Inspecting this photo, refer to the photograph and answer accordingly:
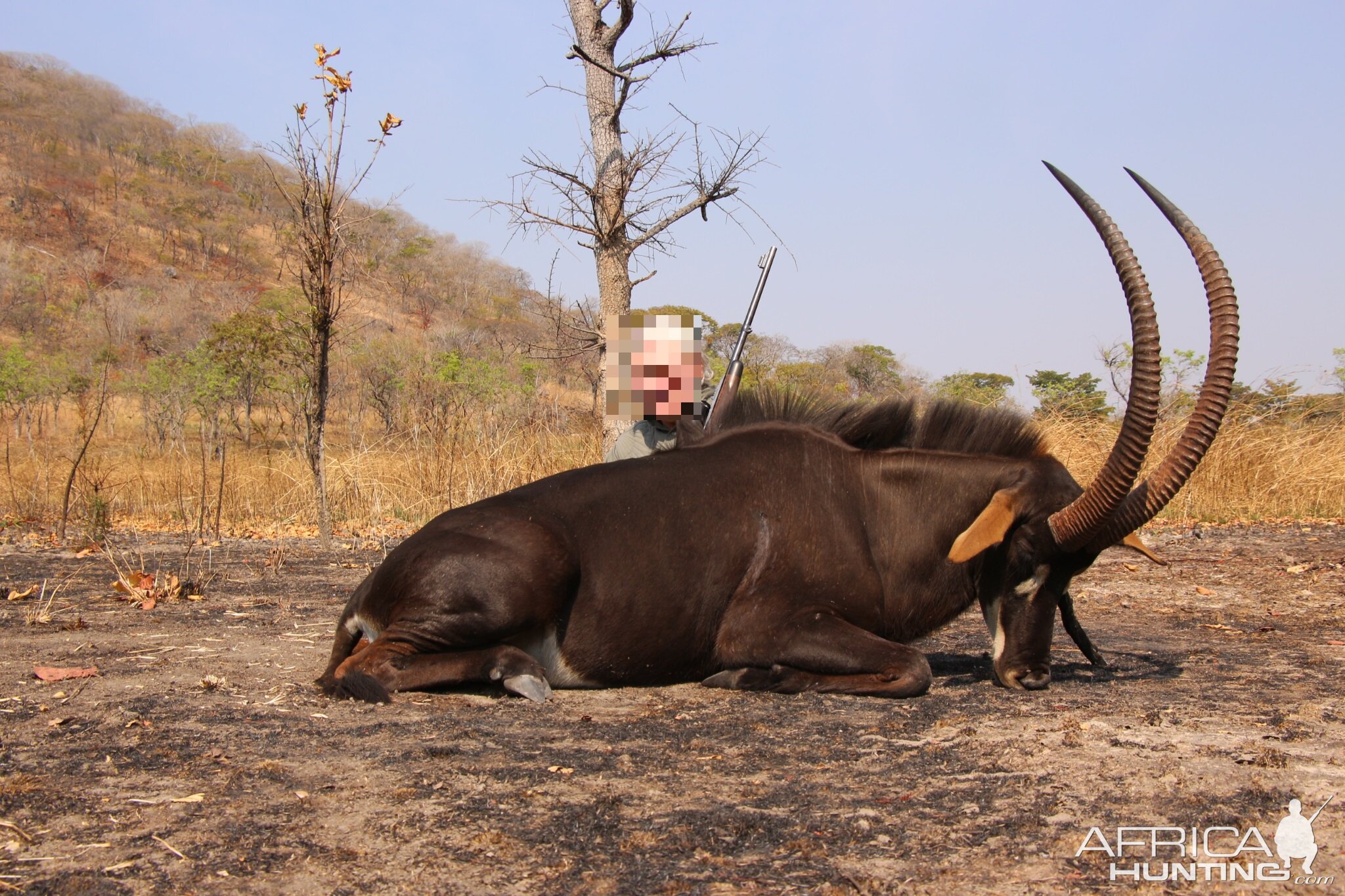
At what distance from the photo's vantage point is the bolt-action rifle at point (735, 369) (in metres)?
6.02

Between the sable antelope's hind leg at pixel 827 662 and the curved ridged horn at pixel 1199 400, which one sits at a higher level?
the curved ridged horn at pixel 1199 400

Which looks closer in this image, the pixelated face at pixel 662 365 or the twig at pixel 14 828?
the twig at pixel 14 828

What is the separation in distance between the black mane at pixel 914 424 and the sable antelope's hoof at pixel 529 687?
5.94 ft

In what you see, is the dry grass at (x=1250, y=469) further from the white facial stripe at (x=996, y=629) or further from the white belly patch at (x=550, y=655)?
the white belly patch at (x=550, y=655)

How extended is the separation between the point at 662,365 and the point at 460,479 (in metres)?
6.87

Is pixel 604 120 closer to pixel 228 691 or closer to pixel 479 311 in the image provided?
pixel 228 691

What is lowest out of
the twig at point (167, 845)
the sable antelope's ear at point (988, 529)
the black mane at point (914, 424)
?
the twig at point (167, 845)

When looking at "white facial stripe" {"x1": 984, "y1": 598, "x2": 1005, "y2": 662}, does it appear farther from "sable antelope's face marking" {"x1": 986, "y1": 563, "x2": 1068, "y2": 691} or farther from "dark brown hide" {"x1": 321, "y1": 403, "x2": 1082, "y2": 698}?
"dark brown hide" {"x1": 321, "y1": 403, "x2": 1082, "y2": 698}

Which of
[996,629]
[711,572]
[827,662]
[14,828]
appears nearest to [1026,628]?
[996,629]

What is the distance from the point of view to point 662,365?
6.80 m

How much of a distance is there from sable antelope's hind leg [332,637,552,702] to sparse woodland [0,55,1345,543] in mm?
2352

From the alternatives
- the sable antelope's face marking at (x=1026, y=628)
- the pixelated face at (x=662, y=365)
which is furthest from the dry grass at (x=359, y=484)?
the sable antelope's face marking at (x=1026, y=628)

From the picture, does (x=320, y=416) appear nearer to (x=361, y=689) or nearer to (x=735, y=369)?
(x=735, y=369)

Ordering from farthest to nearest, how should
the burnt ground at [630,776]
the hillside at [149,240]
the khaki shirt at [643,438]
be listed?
the hillside at [149,240]
the khaki shirt at [643,438]
the burnt ground at [630,776]
